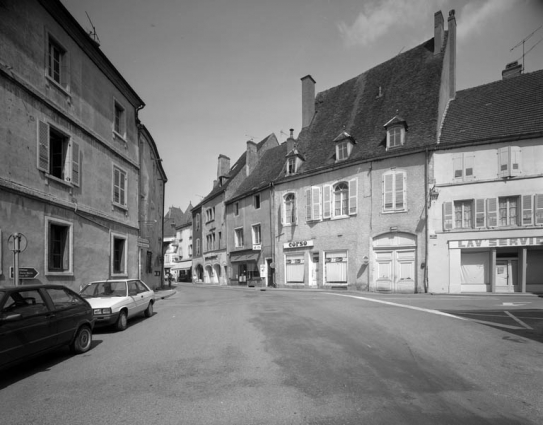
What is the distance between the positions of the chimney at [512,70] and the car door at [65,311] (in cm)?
2998

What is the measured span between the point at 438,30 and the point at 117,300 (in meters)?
26.6

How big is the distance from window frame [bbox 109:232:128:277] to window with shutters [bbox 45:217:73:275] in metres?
2.95

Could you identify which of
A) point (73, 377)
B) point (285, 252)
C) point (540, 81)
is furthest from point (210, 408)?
point (540, 81)

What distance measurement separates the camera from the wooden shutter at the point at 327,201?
2655cm

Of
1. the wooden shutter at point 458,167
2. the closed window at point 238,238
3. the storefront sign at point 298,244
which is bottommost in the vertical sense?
the storefront sign at point 298,244

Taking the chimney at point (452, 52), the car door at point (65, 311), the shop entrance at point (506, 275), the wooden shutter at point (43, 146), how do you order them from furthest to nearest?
1. the chimney at point (452, 52)
2. the shop entrance at point (506, 275)
3. the wooden shutter at point (43, 146)
4. the car door at point (65, 311)

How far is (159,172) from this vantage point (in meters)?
28.4

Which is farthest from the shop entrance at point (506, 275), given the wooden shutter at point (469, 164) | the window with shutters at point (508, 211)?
the wooden shutter at point (469, 164)

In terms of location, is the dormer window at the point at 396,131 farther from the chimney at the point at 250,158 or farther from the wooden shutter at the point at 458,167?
the chimney at the point at 250,158

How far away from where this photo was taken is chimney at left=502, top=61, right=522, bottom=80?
2630cm

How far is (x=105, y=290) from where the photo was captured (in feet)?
35.1

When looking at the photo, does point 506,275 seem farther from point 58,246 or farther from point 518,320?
point 58,246

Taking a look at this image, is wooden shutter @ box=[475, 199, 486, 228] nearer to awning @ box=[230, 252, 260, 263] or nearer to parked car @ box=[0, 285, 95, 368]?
awning @ box=[230, 252, 260, 263]

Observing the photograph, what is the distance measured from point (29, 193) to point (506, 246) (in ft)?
71.4
